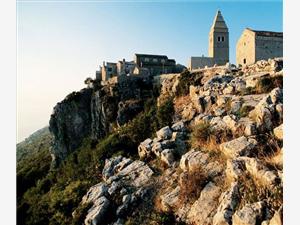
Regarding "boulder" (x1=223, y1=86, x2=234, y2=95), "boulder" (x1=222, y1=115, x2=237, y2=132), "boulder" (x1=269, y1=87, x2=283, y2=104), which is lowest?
"boulder" (x1=222, y1=115, x2=237, y2=132)

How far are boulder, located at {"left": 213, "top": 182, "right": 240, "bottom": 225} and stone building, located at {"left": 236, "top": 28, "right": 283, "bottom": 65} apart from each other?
18189 mm

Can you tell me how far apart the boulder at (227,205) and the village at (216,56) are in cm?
1500

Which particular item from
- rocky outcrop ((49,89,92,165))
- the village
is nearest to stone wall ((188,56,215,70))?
the village

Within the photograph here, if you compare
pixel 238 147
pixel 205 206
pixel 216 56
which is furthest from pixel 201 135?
pixel 216 56

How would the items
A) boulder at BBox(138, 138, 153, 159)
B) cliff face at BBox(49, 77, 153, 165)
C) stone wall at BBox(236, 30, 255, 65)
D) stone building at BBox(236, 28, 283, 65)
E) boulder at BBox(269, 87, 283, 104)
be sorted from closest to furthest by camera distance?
1. boulder at BBox(269, 87, 283, 104)
2. boulder at BBox(138, 138, 153, 159)
3. stone building at BBox(236, 28, 283, 65)
4. stone wall at BBox(236, 30, 255, 65)
5. cliff face at BBox(49, 77, 153, 165)

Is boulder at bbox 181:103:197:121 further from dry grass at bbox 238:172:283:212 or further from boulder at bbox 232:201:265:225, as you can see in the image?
boulder at bbox 232:201:265:225

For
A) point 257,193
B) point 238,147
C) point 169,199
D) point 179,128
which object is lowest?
point 169,199

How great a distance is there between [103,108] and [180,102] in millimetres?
14482

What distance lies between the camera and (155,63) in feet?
138

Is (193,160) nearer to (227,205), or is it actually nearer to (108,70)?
(227,205)

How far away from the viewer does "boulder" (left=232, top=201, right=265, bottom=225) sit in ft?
21.6

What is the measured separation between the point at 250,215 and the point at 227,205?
2.43 feet

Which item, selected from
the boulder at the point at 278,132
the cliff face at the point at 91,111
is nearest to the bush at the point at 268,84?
the boulder at the point at 278,132

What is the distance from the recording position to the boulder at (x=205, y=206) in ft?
25.8
